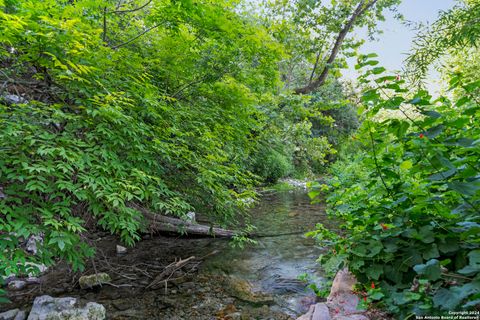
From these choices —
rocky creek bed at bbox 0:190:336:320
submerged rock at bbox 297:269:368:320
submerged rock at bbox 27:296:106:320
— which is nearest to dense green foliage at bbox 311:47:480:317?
submerged rock at bbox 297:269:368:320

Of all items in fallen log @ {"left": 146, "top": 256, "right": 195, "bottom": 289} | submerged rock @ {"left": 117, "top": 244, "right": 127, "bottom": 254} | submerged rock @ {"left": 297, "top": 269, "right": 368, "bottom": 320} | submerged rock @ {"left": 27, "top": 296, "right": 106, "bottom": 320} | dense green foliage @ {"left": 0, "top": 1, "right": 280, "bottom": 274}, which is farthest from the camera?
submerged rock @ {"left": 117, "top": 244, "right": 127, "bottom": 254}

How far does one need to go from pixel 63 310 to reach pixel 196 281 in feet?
6.05

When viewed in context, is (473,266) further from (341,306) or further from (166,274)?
(166,274)

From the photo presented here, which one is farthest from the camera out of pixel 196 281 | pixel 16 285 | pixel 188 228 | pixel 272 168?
pixel 272 168

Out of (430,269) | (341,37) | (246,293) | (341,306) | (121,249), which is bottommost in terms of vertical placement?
(121,249)

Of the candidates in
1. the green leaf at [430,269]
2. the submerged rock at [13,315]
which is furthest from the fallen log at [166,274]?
the green leaf at [430,269]

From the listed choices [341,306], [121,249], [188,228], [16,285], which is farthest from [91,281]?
A: [341,306]

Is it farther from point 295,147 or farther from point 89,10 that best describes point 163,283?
point 295,147

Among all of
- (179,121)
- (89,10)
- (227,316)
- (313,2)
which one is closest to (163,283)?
(227,316)

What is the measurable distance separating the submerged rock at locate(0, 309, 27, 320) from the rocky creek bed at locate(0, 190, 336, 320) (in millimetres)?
167

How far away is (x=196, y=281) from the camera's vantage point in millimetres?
4473

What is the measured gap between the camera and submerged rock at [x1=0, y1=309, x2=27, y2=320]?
10.6ft

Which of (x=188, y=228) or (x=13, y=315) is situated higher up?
(x=188, y=228)

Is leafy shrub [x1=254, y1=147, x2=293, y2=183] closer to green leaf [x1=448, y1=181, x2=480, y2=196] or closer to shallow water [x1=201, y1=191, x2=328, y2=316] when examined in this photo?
shallow water [x1=201, y1=191, x2=328, y2=316]
